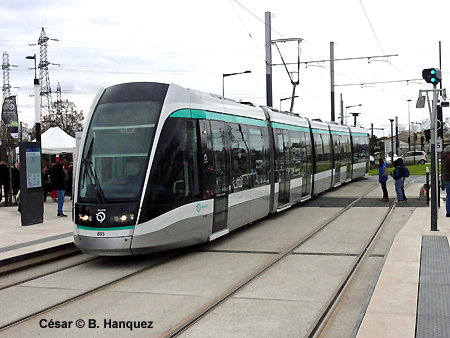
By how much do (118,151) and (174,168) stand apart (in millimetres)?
1018

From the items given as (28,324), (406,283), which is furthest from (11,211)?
(406,283)

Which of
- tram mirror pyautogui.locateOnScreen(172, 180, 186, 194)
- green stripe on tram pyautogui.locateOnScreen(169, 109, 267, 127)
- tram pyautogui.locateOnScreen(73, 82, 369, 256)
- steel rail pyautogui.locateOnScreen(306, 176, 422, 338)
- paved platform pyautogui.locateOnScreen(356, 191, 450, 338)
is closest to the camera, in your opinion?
paved platform pyautogui.locateOnScreen(356, 191, 450, 338)

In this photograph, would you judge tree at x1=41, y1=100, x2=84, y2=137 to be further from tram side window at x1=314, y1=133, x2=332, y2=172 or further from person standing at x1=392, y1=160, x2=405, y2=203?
person standing at x1=392, y1=160, x2=405, y2=203

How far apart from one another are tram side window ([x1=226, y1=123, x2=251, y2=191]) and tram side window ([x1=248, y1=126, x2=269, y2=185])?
356 mm

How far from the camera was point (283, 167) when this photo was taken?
54.2 ft

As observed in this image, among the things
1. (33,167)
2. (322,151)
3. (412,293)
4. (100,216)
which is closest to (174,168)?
(100,216)

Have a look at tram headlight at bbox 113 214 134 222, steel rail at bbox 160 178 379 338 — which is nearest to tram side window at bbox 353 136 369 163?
steel rail at bbox 160 178 379 338

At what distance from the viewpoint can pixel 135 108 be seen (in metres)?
9.83

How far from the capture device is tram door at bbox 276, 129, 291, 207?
16172mm

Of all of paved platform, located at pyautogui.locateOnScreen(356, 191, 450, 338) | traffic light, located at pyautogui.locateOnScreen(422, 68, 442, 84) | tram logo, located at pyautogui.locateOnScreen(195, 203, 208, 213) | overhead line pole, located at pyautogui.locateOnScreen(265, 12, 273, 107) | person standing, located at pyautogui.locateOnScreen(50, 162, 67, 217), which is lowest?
paved platform, located at pyautogui.locateOnScreen(356, 191, 450, 338)

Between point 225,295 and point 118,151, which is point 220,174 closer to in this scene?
point 118,151

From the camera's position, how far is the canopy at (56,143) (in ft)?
83.4

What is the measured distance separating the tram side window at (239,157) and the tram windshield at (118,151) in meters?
2.92

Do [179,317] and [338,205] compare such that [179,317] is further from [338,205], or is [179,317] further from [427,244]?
[338,205]
